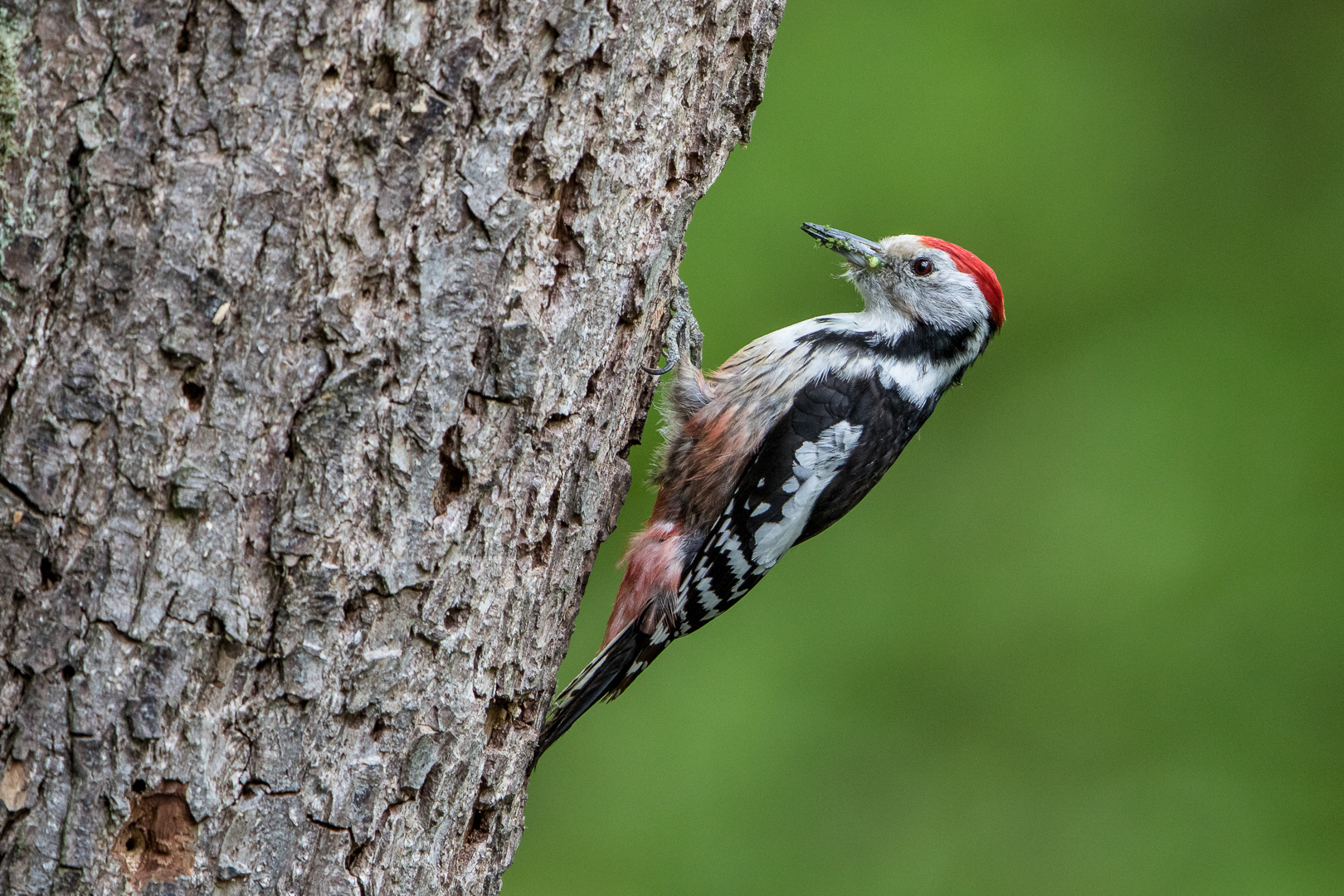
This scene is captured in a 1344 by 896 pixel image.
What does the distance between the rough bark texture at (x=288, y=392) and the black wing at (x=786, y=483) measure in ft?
4.04

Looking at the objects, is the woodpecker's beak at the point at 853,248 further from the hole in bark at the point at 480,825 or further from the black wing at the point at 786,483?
the hole in bark at the point at 480,825

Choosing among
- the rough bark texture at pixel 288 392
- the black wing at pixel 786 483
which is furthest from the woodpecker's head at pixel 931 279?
the rough bark texture at pixel 288 392

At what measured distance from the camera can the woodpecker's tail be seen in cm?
273

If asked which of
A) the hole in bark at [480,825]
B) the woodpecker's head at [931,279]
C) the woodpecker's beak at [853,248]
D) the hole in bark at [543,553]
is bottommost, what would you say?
the hole in bark at [480,825]

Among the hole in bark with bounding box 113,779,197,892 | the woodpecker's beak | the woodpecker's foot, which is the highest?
the woodpecker's beak

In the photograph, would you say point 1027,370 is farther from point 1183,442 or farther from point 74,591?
point 74,591

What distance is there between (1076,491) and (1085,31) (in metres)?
1.91

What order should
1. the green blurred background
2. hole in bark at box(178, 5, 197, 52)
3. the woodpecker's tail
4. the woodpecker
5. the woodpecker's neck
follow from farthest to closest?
the green blurred background, the woodpecker's neck, the woodpecker, the woodpecker's tail, hole in bark at box(178, 5, 197, 52)

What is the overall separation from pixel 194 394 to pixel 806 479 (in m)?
1.96

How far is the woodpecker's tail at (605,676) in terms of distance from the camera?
273 cm

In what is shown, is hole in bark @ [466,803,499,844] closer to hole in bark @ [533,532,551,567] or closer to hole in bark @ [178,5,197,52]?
hole in bark @ [533,532,551,567]

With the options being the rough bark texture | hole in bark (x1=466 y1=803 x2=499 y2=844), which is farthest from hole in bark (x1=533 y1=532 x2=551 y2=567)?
hole in bark (x1=466 y1=803 x2=499 y2=844)

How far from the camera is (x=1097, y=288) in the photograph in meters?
4.83

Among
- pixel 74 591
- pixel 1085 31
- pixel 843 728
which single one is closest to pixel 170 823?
pixel 74 591
